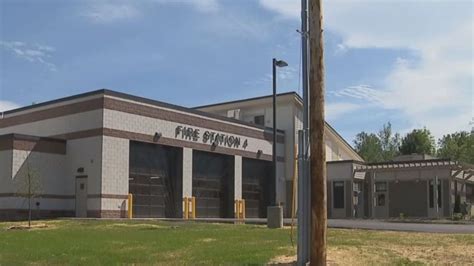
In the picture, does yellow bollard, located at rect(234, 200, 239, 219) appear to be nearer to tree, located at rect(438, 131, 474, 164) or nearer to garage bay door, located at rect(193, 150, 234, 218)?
garage bay door, located at rect(193, 150, 234, 218)

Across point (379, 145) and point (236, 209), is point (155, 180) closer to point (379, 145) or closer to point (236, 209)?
point (236, 209)

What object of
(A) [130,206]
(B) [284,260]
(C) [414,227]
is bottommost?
(C) [414,227]

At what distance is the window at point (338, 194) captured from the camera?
48188 mm

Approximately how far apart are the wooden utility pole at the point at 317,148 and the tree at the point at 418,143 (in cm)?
8261

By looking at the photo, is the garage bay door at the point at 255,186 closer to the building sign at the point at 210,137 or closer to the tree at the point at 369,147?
the building sign at the point at 210,137

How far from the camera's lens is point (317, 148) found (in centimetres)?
1141

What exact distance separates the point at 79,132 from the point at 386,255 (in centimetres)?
2578

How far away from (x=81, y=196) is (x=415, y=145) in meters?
66.4

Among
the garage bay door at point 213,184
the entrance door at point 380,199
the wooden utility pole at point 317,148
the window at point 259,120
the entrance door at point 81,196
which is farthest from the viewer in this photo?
the window at point 259,120


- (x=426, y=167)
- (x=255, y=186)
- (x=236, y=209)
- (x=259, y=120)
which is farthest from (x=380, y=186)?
(x=236, y=209)

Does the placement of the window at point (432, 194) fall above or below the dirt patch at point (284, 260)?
above

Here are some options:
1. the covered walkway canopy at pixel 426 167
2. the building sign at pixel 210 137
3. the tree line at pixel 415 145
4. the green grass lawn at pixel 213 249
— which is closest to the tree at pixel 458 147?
the tree line at pixel 415 145

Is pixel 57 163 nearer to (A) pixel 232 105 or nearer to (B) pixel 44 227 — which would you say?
(B) pixel 44 227

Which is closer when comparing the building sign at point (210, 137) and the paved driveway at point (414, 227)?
the paved driveway at point (414, 227)
